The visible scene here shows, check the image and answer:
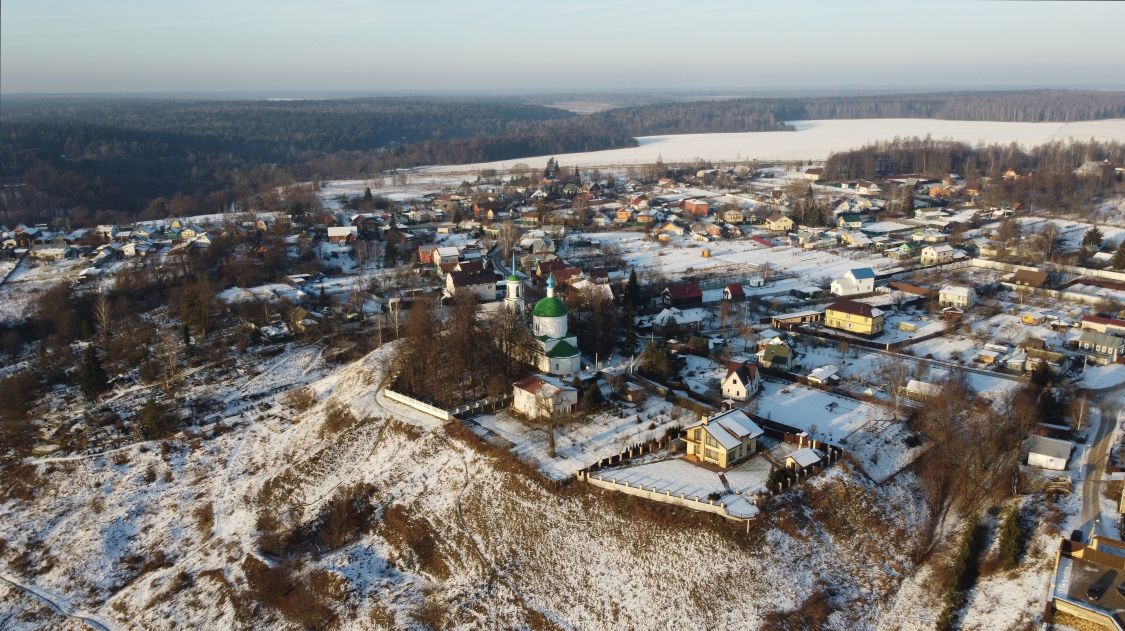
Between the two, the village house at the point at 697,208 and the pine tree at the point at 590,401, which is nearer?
the pine tree at the point at 590,401

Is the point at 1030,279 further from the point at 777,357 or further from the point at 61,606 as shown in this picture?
the point at 61,606

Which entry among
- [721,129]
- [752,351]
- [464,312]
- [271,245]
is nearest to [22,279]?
[271,245]

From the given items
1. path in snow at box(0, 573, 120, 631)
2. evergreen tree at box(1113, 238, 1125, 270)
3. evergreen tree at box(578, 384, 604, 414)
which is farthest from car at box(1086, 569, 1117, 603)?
evergreen tree at box(1113, 238, 1125, 270)

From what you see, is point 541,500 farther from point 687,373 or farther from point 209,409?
point 209,409

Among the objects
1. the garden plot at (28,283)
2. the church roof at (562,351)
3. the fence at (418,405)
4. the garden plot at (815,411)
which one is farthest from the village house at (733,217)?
the garden plot at (28,283)

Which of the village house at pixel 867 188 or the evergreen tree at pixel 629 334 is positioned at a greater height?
the village house at pixel 867 188

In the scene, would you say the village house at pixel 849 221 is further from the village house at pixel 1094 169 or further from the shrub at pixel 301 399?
the shrub at pixel 301 399
